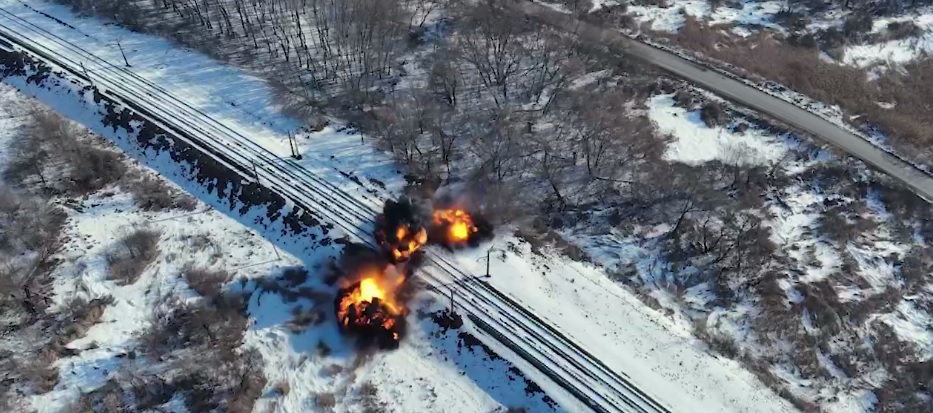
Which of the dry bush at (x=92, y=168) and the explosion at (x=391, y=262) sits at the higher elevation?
the dry bush at (x=92, y=168)

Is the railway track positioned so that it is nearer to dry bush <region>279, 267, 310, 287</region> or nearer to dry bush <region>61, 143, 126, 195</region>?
dry bush <region>279, 267, 310, 287</region>

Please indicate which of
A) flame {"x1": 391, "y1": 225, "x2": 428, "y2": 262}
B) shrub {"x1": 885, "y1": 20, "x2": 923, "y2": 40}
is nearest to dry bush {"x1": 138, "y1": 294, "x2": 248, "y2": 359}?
flame {"x1": 391, "y1": 225, "x2": 428, "y2": 262}

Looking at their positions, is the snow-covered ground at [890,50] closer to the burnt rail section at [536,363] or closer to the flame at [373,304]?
the burnt rail section at [536,363]

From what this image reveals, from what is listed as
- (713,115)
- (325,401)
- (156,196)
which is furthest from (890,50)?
(156,196)

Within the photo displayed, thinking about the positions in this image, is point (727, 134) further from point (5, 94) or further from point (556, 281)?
point (5, 94)

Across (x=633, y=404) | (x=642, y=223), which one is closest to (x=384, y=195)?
(x=642, y=223)

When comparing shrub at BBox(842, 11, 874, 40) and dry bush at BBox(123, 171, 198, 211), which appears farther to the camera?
shrub at BBox(842, 11, 874, 40)

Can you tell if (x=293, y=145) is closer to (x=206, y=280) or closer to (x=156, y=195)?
(x=156, y=195)

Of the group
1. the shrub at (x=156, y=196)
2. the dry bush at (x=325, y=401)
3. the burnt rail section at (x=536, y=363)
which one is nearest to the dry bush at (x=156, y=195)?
the shrub at (x=156, y=196)
